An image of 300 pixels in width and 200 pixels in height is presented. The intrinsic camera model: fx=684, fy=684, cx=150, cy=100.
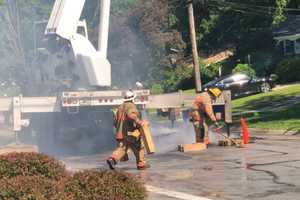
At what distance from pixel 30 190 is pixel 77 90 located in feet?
37.6

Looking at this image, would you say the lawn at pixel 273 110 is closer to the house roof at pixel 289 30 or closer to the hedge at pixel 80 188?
the house roof at pixel 289 30

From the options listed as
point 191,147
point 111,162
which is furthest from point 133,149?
point 191,147

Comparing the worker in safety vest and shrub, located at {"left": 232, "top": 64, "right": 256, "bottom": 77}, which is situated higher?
shrub, located at {"left": 232, "top": 64, "right": 256, "bottom": 77}

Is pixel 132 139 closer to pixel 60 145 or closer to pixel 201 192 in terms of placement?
pixel 201 192

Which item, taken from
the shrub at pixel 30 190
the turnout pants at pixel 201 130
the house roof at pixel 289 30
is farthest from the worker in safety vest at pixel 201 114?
the house roof at pixel 289 30

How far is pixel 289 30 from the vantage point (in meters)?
48.6

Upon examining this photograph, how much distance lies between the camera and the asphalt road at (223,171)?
966 centimetres

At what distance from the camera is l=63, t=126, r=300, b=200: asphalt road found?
966 centimetres

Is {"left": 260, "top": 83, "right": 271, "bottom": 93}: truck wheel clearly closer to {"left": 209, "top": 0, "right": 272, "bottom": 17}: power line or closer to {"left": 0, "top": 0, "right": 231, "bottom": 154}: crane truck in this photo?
→ {"left": 209, "top": 0, "right": 272, "bottom": 17}: power line

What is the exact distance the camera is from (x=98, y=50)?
1900 centimetres

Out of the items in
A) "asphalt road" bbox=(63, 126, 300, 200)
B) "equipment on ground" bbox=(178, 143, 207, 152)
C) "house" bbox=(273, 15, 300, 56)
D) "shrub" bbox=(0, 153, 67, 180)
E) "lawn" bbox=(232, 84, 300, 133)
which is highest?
"house" bbox=(273, 15, 300, 56)

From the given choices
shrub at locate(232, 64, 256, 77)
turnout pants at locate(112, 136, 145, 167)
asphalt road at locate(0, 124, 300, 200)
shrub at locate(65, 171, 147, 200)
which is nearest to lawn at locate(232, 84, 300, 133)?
asphalt road at locate(0, 124, 300, 200)

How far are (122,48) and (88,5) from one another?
24.6 meters

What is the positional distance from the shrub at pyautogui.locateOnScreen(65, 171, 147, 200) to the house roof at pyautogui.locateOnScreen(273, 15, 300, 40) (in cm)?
4117
